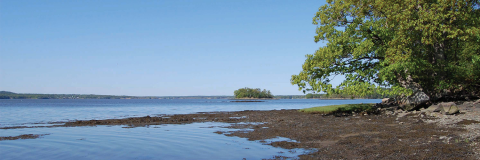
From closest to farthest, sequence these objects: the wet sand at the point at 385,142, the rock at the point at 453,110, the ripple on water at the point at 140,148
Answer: the wet sand at the point at 385,142, the ripple on water at the point at 140,148, the rock at the point at 453,110

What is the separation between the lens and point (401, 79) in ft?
100.0

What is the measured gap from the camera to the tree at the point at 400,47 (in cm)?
2545

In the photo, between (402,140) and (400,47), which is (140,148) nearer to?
(402,140)

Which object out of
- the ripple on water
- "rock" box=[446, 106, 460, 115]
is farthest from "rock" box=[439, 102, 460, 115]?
the ripple on water

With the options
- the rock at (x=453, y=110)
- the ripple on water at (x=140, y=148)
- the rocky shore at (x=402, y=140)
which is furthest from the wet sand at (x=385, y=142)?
the rock at (x=453, y=110)

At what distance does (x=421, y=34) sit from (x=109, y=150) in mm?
24590

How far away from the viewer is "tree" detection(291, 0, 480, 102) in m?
25.5

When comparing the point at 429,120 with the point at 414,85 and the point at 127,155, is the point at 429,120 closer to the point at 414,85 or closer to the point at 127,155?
the point at 414,85

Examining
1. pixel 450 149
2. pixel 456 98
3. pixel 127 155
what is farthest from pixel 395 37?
pixel 127 155

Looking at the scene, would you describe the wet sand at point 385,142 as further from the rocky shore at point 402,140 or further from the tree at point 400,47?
the tree at point 400,47

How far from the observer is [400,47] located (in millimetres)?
25906

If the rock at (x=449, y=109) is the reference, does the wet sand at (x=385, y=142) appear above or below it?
below

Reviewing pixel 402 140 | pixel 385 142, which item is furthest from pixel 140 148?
pixel 402 140

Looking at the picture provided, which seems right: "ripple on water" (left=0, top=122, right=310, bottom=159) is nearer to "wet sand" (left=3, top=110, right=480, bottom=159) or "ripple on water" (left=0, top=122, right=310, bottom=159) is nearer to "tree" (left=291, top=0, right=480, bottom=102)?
"wet sand" (left=3, top=110, right=480, bottom=159)
